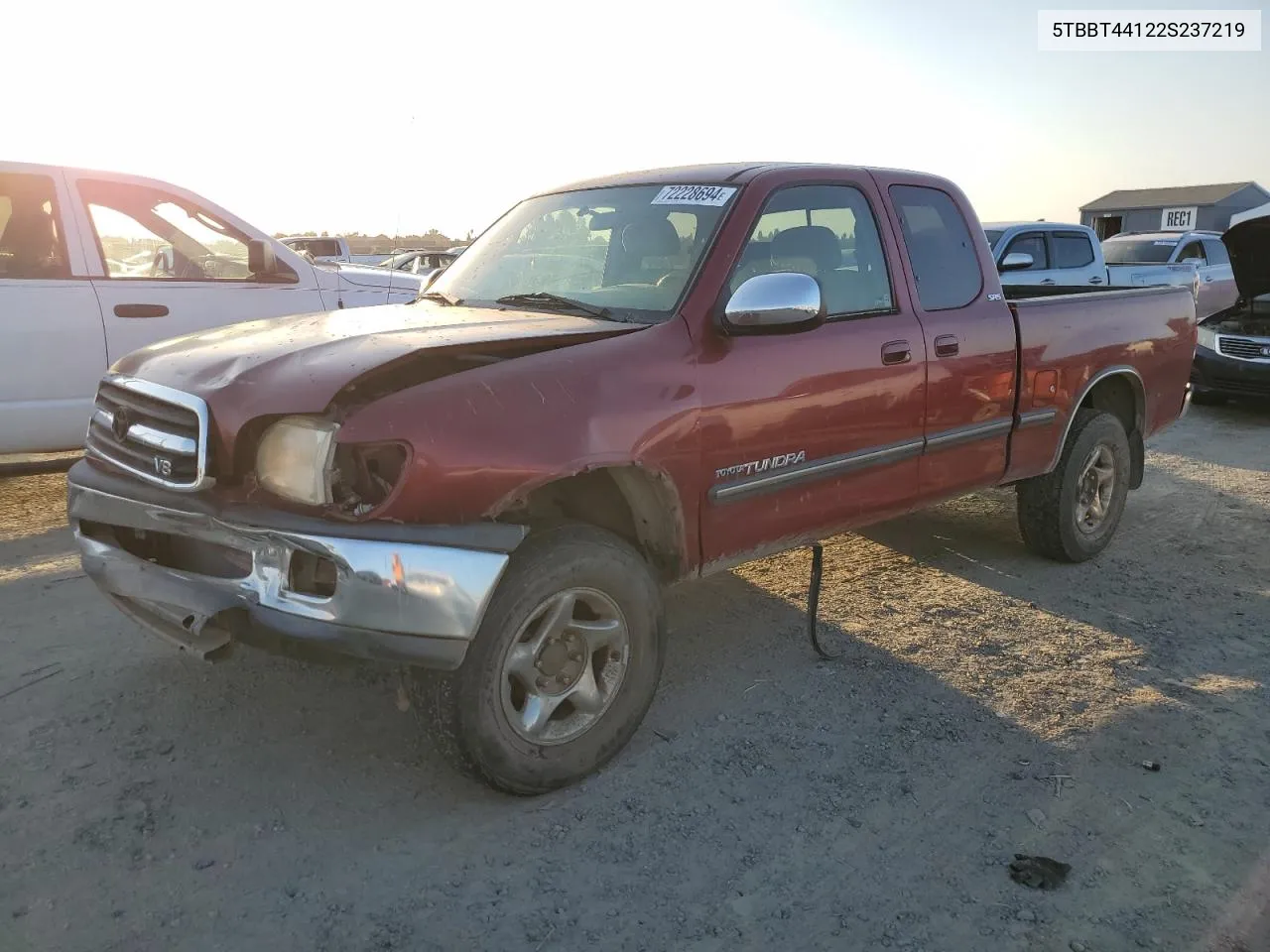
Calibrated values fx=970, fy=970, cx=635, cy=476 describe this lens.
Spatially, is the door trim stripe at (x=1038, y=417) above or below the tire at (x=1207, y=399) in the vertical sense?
above

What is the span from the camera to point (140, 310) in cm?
577

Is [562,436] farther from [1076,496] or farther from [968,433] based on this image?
[1076,496]

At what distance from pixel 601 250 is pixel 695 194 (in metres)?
0.42

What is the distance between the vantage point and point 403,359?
106 inches

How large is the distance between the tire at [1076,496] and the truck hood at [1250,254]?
17.7ft

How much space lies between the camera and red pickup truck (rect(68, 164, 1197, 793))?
2.58 meters

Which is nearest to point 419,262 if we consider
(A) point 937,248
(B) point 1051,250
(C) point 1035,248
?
(C) point 1035,248

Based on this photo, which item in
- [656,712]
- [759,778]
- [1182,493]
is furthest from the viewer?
[1182,493]

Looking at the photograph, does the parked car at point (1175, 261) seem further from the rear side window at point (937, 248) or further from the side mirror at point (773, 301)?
the side mirror at point (773, 301)

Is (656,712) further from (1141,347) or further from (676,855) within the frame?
(1141,347)

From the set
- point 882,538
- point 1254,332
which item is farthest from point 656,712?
point 1254,332

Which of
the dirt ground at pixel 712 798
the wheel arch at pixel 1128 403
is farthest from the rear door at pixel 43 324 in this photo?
the wheel arch at pixel 1128 403

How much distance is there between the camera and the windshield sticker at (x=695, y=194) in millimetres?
3607

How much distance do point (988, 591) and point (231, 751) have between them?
3.49 metres
